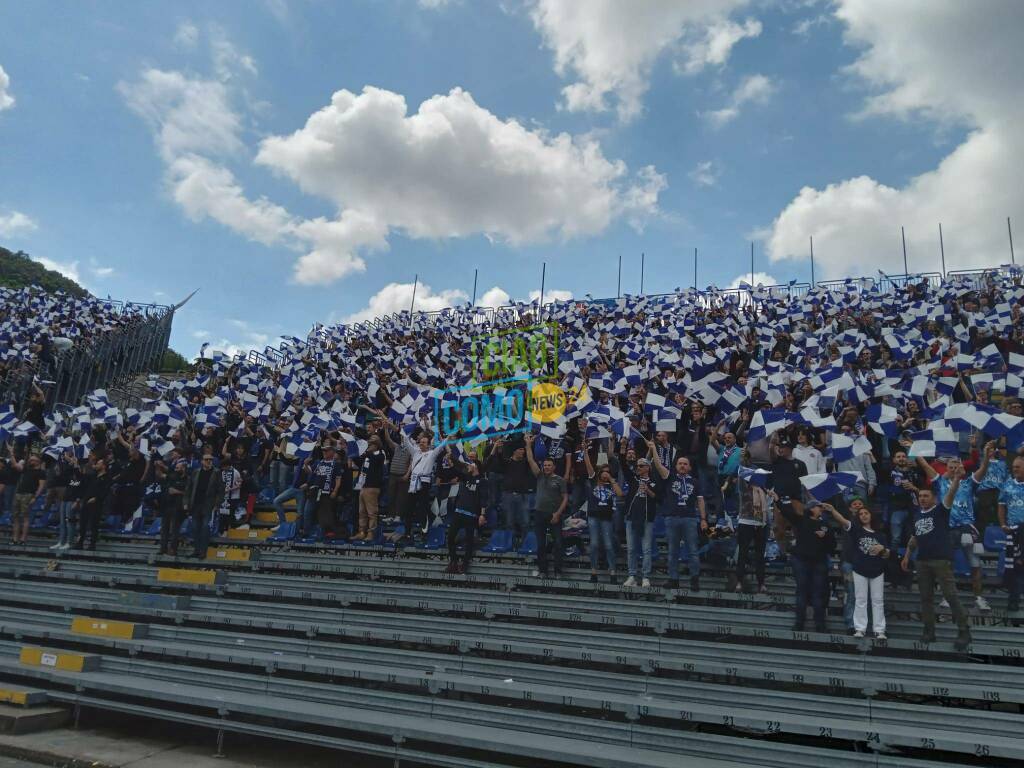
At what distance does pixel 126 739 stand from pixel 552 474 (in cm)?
644

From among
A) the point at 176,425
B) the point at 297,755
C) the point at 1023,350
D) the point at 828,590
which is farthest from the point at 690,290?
the point at 297,755

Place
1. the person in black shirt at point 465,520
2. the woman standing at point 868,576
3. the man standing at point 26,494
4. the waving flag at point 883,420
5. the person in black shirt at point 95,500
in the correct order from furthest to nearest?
the man standing at point 26,494
the person in black shirt at point 95,500
the person in black shirt at point 465,520
the waving flag at point 883,420
the woman standing at point 868,576

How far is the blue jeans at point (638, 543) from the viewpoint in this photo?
9.58 m

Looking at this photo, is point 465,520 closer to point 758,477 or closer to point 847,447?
point 758,477

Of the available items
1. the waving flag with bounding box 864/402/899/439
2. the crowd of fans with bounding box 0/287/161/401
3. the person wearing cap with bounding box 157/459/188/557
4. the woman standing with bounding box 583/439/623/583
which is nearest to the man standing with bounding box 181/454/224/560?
the person wearing cap with bounding box 157/459/188/557

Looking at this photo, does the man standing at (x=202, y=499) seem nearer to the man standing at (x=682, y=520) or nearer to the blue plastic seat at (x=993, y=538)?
the man standing at (x=682, y=520)

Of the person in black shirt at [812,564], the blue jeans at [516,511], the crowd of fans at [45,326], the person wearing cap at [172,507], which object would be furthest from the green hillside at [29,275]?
the person in black shirt at [812,564]

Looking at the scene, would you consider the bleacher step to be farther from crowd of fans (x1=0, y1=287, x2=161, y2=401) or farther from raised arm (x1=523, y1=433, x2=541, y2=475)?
crowd of fans (x1=0, y1=287, x2=161, y2=401)

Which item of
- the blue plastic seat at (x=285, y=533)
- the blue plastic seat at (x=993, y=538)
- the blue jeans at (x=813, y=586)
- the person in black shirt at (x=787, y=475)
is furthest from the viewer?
the blue plastic seat at (x=285, y=533)

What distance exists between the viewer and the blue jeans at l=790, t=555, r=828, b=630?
26.1 feet

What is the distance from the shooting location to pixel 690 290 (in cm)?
3388

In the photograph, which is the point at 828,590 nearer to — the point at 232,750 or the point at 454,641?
the point at 454,641

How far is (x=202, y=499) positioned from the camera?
43.5 feet

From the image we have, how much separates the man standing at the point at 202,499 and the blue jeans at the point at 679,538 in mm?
8704
